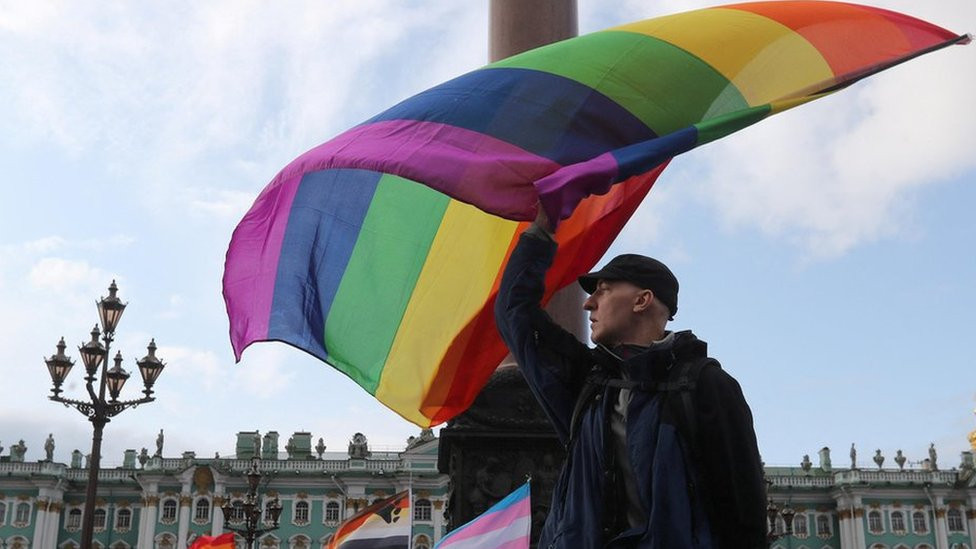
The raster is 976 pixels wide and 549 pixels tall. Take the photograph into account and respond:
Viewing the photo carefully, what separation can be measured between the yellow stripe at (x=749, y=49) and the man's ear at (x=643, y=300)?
1.37 m

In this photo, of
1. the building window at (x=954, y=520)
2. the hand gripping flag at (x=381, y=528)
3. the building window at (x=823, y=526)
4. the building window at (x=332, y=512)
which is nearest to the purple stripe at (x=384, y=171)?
the hand gripping flag at (x=381, y=528)

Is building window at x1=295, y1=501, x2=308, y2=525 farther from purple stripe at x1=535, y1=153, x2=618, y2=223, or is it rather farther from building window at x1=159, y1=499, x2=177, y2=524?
purple stripe at x1=535, y1=153, x2=618, y2=223

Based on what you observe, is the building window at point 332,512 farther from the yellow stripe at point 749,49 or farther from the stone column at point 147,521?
the yellow stripe at point 749,49

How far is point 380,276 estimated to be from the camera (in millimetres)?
4363

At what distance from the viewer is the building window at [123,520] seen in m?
56.8

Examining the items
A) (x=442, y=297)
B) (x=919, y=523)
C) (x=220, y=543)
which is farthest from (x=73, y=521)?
(x=442, y=297)

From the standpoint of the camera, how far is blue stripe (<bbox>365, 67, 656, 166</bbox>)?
380 cm

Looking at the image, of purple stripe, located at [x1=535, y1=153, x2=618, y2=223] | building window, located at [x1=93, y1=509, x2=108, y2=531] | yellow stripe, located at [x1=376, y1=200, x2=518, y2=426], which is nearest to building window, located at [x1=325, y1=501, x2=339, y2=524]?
building window, located at [x1=93, y1=509, x2=108, y2=531]

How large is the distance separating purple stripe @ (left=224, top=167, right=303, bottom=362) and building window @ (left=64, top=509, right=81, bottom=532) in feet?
192

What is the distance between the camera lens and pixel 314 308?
14.1ft

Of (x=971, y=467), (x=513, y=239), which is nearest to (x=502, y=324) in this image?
(x=513, y=239)

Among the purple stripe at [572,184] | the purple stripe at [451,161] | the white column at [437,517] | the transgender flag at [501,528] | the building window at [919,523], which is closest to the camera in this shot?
the purple stripe at [572,184]

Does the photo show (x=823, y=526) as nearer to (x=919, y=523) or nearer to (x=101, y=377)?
(x=919, y=523)

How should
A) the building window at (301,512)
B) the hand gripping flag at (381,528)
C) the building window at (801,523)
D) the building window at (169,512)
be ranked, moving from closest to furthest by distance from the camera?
the hand gripping flag at (381,528)
the building window at (169,512)
the building window at (301,512)
the building window at (801,523)
